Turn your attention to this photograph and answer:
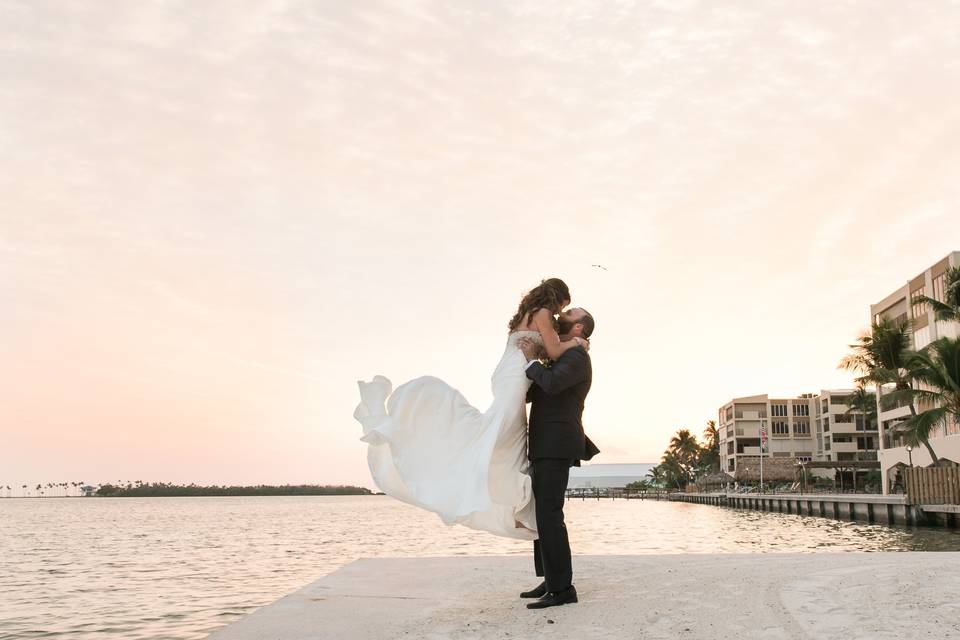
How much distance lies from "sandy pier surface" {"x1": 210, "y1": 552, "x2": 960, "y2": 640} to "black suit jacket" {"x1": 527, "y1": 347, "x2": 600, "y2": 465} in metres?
1.06

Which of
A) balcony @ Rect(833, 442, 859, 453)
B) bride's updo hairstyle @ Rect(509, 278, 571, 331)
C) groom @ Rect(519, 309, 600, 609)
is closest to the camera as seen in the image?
groom @ Rect(519, 309, 600, 609)

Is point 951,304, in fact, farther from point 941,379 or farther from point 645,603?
point 645,603

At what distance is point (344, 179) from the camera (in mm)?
A: 23531

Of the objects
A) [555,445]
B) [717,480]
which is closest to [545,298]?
[555,445]

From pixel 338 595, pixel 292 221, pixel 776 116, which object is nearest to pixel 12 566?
pixel 292 221

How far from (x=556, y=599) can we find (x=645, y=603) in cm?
60

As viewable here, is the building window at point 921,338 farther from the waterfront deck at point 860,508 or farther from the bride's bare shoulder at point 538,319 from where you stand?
the bride's bare shoulder at point 538,319

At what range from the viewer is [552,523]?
5.55 meters

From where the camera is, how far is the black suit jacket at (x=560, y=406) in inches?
216

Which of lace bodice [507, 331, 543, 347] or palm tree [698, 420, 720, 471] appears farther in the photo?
palm tree [698, 420, 720, 471]

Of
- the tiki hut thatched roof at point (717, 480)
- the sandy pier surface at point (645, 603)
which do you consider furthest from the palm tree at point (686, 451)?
the sandy pier surface at point (645, 603)

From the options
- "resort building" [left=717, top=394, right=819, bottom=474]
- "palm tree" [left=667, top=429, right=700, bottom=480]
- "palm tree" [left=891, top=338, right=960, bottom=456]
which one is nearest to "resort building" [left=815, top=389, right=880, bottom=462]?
"resort building" [left=717, top=394, right=819, bottom=474]

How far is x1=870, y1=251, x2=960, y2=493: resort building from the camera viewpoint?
42.8 metres

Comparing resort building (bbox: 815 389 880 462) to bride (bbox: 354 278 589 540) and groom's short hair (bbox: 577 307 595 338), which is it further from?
bride (bbox: 354 278 589 540)
